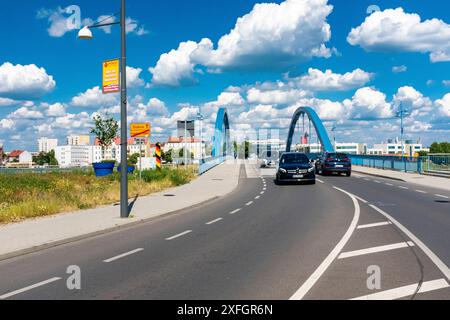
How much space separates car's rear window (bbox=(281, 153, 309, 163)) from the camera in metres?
25.2

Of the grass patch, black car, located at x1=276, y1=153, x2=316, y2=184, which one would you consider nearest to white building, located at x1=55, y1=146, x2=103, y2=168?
black car, located at x1=276, y1=153, x2=316, y2=184

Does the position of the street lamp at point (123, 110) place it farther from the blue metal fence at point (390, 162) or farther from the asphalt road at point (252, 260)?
the blue metal fence at point (390, 162)

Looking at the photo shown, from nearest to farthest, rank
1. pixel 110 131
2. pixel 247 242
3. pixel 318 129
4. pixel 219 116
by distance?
pixel 247 242 → pixel 110 131 → pixel 318 129 → pixel 219 116

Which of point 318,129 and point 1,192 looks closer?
point 1,192

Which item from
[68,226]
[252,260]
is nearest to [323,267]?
[252,260]

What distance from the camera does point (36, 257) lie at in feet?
25.4

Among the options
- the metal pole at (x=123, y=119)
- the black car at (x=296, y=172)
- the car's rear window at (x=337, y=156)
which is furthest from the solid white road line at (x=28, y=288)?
the car's rear window at (x=337, y=156)

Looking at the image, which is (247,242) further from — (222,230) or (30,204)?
(30,204)

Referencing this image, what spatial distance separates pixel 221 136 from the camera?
74312mm

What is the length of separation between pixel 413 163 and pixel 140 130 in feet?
70.6

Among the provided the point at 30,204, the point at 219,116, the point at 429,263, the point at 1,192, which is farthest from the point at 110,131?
the point at 429,263

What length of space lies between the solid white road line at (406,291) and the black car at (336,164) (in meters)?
27.6

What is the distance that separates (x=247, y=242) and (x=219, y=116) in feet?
238

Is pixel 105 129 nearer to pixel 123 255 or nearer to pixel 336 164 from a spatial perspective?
pixel 336 164
